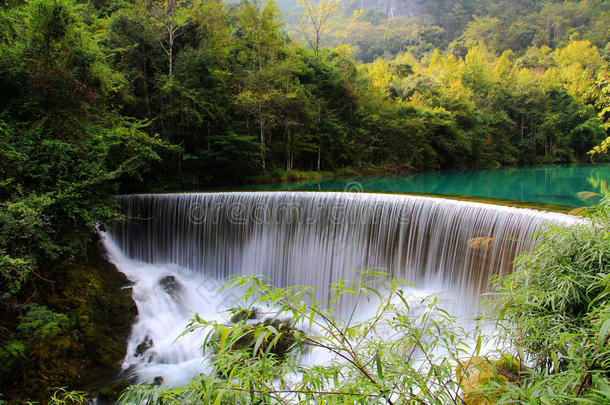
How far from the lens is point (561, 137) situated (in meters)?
29.5

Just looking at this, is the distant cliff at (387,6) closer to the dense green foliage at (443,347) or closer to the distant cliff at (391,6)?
the distant cliff at (391,6)

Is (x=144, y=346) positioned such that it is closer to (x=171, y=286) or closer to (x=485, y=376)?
(x=171, y=286)

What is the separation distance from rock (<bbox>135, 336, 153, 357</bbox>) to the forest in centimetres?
42

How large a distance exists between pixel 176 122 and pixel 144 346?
8631 mm

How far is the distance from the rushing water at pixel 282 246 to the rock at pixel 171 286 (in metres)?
0.03

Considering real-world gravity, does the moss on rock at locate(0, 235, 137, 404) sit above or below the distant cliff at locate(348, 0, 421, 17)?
below

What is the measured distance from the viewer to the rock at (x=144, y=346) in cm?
584

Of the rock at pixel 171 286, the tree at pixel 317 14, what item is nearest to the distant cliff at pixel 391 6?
the tree at pixel 317 14

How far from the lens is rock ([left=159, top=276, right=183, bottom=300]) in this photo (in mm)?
7227

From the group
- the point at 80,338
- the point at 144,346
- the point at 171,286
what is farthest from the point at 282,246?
→ the point at 80,338

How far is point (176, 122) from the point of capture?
12.3 meters

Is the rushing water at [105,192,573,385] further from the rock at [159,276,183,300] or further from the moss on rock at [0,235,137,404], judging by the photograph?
the moss on rock at [0,235,137,404]

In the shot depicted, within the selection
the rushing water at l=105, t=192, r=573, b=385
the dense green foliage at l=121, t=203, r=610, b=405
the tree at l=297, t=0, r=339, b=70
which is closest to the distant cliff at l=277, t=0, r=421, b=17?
the tree at l=297, t=0, r=339, b=70

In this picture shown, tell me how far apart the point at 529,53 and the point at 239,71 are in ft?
162
